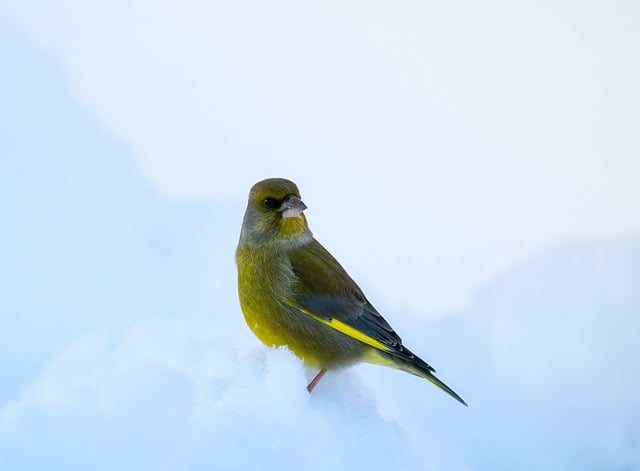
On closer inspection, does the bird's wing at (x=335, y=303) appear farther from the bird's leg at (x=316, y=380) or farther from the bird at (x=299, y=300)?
the bird's leg at (x=316, y=380)

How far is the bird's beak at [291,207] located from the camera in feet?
9.34

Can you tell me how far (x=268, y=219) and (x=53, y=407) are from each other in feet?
2.91

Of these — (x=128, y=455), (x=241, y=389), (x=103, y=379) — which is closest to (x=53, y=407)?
(x=103, y=379)

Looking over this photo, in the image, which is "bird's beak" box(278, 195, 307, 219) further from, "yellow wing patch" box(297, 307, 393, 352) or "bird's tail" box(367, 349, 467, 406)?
"bird's tail" box(367, 349, 467, 406)

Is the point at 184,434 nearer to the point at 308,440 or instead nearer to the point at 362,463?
the point at 308,440

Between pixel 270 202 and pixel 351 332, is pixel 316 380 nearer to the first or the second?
pixel 351 332

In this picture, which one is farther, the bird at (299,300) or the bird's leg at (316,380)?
the bird at (299,300)

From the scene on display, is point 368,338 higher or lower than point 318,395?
higher

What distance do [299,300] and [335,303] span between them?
5.6 inches

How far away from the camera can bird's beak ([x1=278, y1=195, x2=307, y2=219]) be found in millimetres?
2848

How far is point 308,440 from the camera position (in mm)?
2418

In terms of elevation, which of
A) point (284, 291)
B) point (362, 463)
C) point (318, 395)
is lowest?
point (362, 463)

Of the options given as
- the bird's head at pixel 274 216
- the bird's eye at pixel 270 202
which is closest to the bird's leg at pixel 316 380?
the bird's head at pixel 274 216

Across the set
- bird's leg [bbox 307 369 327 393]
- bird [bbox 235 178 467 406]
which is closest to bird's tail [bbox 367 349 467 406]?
bird [bbox 235 178 467 406]
